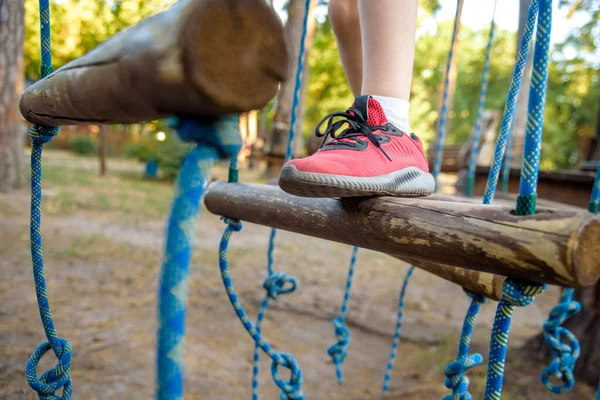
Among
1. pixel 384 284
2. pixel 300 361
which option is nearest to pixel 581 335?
pixel 300 361

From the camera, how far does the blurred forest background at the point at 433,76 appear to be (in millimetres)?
8414

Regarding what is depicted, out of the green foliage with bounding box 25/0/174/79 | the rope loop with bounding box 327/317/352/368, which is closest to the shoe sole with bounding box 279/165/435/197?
the rope loop with bounding box 327/317/352/368

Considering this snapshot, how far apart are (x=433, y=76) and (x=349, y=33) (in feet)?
61.6

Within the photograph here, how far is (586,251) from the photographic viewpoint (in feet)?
1.63

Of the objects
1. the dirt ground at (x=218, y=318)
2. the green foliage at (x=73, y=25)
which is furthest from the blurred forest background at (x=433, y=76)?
the dirt ground at (x=218, y=318)

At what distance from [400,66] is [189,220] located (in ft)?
2.12

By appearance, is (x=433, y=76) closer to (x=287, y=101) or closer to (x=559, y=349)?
(x=287, y=101)

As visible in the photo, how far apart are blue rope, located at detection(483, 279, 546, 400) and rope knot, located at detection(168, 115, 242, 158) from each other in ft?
1.34

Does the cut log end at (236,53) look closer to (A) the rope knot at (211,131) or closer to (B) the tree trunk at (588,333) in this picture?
(A) the rope knot at (211,131)

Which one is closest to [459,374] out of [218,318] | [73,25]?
[218,318]

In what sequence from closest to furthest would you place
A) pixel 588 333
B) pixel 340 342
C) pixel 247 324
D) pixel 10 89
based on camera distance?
1. pixel 247 324
2. pixel 340 342
3. pixel 588 333
4. pixel 10 89

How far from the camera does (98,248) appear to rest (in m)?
3.13

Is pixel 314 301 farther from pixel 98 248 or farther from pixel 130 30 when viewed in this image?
pixel 130 30

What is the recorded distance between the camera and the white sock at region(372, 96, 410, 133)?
85 cm
